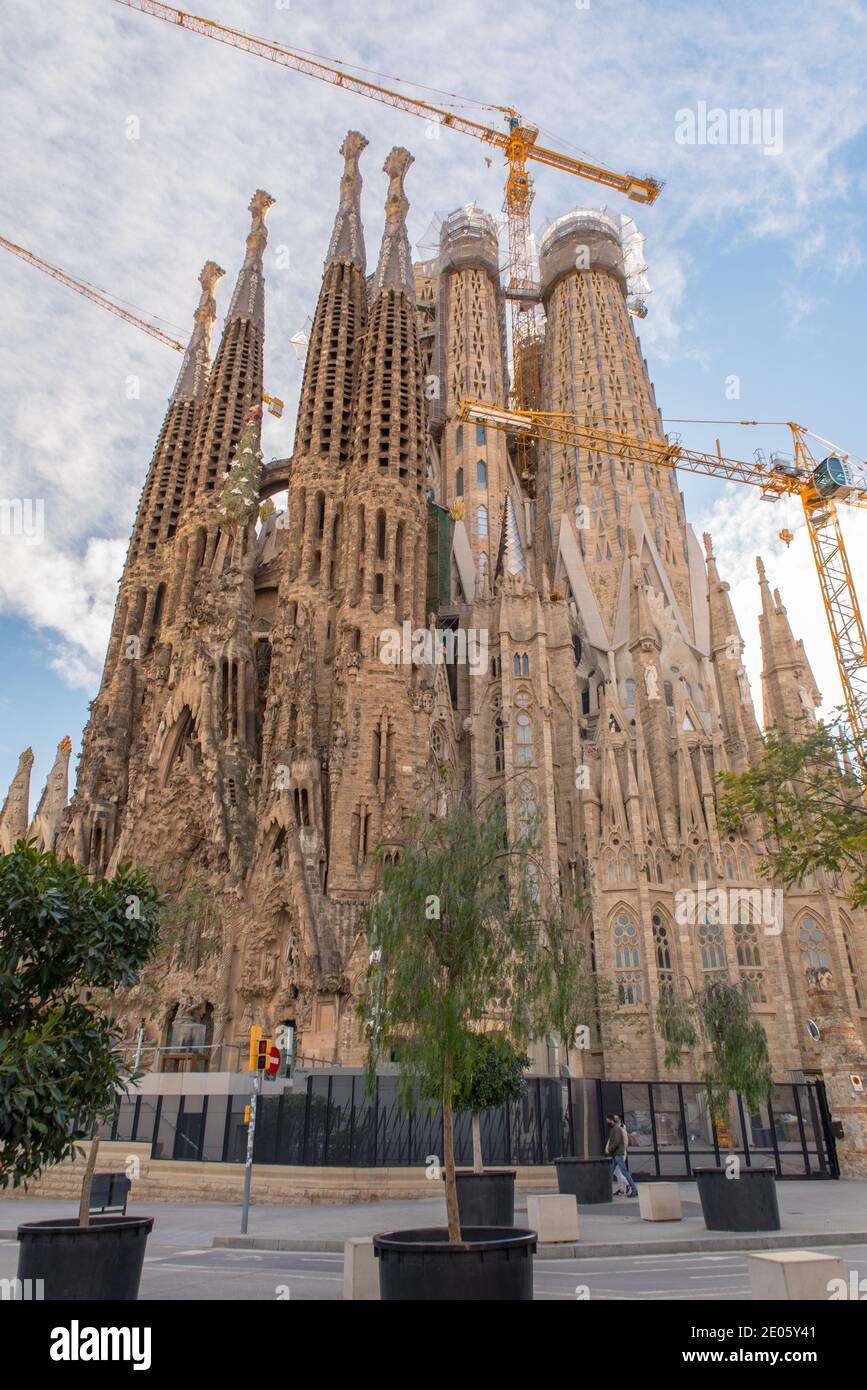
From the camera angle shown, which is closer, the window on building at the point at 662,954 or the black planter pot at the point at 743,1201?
the black planter pot at the point at 743,1201

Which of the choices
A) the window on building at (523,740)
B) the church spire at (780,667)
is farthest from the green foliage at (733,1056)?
the church spire at (780,667)

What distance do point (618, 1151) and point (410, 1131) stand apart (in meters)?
4.14

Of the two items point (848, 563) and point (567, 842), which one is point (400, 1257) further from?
point (848, 563)

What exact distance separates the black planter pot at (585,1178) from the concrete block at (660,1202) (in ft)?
5.02

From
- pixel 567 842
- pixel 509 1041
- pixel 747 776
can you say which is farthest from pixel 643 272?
pixel 509 1041

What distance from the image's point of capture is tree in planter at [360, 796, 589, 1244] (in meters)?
9.70

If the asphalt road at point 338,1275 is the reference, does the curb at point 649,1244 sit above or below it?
above

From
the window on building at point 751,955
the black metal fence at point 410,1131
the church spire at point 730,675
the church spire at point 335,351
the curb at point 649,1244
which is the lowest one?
the curb at point 649,1244

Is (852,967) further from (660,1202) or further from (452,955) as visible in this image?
(452,955)

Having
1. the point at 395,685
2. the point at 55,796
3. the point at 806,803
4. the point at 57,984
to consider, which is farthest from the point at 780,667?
the point at 57,984

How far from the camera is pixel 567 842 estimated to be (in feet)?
140

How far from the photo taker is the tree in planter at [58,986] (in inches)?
305

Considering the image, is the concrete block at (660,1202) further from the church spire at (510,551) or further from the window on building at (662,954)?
the church spire at (510,551)

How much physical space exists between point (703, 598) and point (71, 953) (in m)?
46.8
